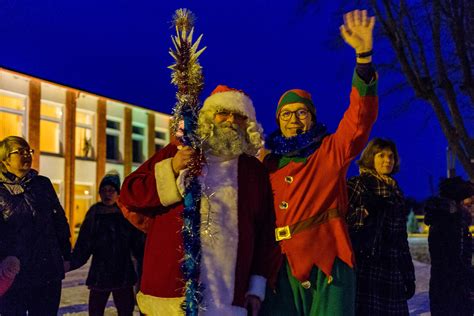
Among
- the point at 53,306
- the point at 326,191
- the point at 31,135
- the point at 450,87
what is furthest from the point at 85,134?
the point at 326,191

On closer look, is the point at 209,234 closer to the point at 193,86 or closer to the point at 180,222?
the point at 180,222

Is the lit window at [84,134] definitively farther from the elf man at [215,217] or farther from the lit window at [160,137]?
the elf man at [215,217]

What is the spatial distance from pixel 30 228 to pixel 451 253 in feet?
11.7

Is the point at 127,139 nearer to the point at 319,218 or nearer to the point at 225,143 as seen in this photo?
the point at 319,218

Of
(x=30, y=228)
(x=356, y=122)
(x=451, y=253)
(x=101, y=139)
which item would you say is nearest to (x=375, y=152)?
(x=356, y=122)

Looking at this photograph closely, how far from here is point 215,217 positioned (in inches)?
111

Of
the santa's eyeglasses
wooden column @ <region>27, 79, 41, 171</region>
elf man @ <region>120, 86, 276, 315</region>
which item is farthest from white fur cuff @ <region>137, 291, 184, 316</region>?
wooden column @ <region>27, 79, 41, 171</region>

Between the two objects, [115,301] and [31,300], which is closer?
[31,300]

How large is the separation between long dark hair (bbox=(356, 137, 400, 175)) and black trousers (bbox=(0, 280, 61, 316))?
2535 millimetres

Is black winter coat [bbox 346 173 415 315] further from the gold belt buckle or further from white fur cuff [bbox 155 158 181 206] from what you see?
white fur cuff [bbox 155 158 181 206]

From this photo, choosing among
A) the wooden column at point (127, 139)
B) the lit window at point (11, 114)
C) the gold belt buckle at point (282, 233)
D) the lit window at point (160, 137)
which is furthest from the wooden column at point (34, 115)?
the gold belt buckle at point (282, 233)

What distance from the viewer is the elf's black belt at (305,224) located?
3254 mm

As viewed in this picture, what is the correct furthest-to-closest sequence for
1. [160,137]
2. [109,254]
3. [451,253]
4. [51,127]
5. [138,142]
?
[160,137] < [138,142] < [51,127] < [109,254] < [451,253]

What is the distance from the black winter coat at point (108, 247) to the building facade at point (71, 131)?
1431 centimetres
